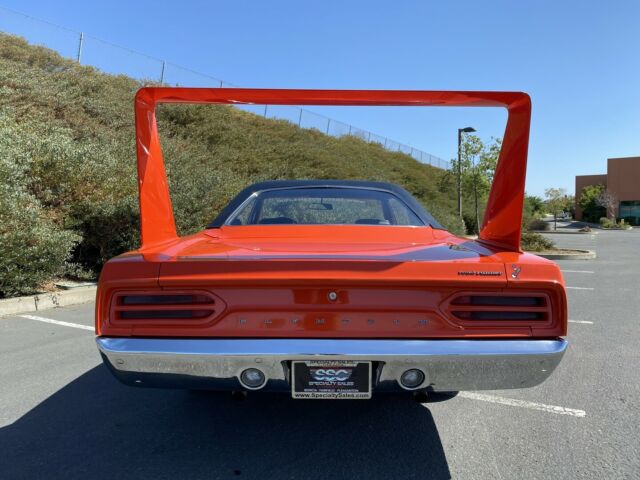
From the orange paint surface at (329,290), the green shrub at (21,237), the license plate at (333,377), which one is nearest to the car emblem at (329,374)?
the license plate at (333,377)

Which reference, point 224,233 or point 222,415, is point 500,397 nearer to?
point 222,415

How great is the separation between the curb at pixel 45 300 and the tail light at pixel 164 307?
16.0 ft

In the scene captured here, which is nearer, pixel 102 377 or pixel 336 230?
pixel 336 230

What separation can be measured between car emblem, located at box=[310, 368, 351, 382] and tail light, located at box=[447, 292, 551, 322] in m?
0.57

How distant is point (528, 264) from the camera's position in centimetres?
223

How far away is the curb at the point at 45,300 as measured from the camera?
609 cm

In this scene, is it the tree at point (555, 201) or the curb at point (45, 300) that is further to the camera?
the tree at point (555, 201)

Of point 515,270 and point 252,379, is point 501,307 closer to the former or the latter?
point 515,270

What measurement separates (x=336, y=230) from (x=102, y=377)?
2314mm

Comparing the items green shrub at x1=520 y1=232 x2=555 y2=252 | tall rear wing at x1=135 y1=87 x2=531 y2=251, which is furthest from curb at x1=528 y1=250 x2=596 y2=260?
tall rear wing at x1=135 y1=87 x2=531 y2=251

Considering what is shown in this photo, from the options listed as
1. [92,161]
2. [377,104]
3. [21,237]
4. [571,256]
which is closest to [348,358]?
[377,104]

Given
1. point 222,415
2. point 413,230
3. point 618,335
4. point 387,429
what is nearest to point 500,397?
point 387,429

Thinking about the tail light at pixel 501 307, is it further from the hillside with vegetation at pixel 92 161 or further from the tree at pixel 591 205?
the tree at pixel 591 205

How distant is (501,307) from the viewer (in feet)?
7.27
